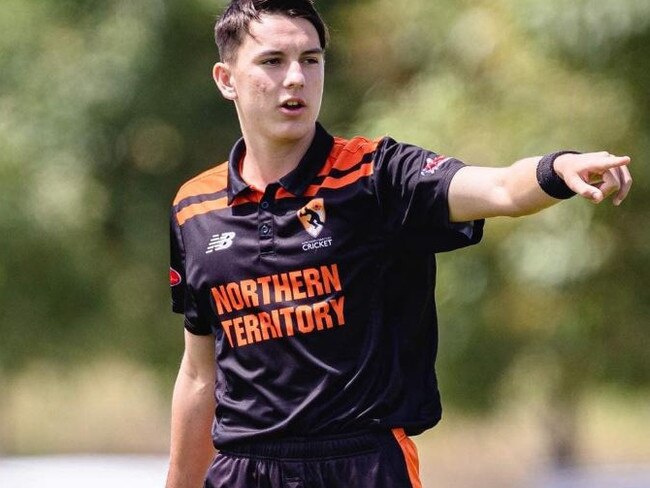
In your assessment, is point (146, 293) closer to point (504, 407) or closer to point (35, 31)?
point (35, 31)

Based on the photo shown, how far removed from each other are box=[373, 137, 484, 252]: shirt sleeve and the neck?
0.83ft

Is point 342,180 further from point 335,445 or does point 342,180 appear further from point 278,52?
point 335,445

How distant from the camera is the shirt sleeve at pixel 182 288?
15.8 feet

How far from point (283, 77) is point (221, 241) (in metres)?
0.48

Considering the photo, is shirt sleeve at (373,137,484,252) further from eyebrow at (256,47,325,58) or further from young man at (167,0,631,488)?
eyebrow at (256,47,325,58)

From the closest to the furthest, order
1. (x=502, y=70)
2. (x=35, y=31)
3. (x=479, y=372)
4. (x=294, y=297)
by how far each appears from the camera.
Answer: (x=294, y=297)
(x=502, y=70)
(x=479, y=372)
(x=35, y=31)

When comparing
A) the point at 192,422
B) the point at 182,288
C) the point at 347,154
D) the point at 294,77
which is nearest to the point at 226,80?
the point at 294,77

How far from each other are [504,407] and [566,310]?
152 cm

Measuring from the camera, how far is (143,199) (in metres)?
14.2

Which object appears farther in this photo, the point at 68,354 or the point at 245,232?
the point at 68,354

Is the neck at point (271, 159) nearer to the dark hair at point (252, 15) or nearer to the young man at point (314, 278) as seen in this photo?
the young man at point (314, 278)

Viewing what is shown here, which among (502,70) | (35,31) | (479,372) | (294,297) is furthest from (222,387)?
(35,31)

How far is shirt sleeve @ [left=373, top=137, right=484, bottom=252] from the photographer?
14.3 ft

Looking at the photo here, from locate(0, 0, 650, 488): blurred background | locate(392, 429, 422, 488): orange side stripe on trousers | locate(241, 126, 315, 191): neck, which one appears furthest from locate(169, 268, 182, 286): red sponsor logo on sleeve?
locate(0, 0, 650, 488): blurred background
